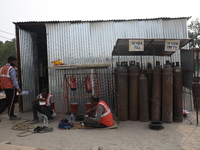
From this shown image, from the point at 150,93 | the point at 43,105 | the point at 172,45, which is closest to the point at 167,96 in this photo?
the point at 150,93

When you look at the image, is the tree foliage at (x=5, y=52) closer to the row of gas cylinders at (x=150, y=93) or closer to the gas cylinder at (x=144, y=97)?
the row of gas cylinders at (x=150, y=93)

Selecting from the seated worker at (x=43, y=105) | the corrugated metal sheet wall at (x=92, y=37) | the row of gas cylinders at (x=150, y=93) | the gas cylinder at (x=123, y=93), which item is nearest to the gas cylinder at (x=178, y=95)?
the row of gas cylinders at (x=150, y=93)

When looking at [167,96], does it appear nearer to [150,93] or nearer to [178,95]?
[178,95]

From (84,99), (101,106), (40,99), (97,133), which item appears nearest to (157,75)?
(101,106)

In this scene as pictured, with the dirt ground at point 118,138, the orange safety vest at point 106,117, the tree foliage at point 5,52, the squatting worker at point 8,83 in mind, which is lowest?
the dirt ground at point 118,138

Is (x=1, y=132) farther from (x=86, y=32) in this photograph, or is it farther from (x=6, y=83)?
(x=86, y=32)

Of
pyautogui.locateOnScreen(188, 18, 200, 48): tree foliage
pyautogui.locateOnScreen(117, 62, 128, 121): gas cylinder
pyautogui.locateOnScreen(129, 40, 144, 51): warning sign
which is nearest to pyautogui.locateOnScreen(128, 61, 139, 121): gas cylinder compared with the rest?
pyautogui.locateOnScreen(117, 62, 128, 121): gas cylinder

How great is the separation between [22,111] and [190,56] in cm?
714

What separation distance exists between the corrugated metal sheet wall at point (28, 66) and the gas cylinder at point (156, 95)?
5.43 m

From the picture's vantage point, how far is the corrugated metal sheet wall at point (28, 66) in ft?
24.3

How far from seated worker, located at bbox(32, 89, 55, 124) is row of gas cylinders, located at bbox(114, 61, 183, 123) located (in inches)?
94.0

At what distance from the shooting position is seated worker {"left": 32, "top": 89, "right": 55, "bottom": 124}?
18.4ft

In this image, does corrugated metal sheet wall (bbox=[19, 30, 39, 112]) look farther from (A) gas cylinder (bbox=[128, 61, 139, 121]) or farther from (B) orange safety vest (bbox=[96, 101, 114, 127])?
(A) gas cylinder (bbox=[128, 61, 139, 121])

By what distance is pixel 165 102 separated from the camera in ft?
17.6
